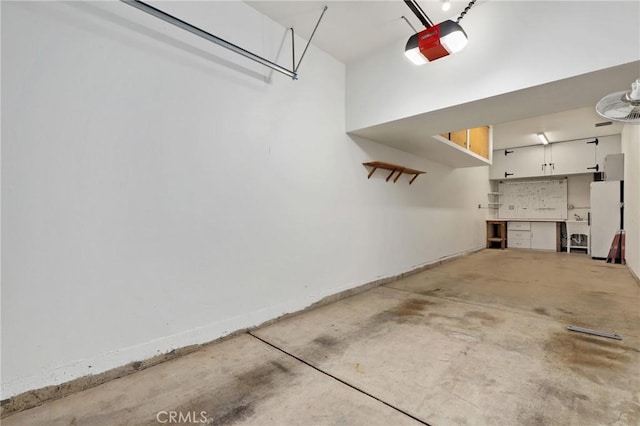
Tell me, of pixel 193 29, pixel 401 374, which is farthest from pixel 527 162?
pixel 193 29

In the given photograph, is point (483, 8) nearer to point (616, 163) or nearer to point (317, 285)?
point (317, 285)

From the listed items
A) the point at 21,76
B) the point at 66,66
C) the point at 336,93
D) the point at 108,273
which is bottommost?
the point at 108,273

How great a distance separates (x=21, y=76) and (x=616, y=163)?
8.95 meters

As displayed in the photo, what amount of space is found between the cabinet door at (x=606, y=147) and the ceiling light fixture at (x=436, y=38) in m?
6.88

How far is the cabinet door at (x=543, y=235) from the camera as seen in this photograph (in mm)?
7486

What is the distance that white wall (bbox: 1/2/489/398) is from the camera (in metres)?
1.51

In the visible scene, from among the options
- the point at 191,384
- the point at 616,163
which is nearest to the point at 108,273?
the point at 191,384

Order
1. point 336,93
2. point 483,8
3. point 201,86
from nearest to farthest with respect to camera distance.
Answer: point 201,86 < point 483,8 < point 336,93

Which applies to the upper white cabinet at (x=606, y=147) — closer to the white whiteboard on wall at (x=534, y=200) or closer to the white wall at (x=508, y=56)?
the white whiteboard on wall at (x=534, y=200)

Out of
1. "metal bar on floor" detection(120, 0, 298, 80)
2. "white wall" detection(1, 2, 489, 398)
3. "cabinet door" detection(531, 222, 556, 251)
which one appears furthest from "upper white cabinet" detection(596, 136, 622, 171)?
"metal bar on floor" detection(120, 0, 298, 80)

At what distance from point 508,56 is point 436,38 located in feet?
A: 2.18

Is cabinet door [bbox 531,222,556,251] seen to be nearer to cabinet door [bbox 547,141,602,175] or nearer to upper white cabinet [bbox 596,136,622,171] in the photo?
cabinet door [bbox 547,141,602,175]

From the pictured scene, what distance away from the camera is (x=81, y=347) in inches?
65.0

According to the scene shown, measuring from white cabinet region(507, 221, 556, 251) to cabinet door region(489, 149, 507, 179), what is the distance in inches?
58.6
